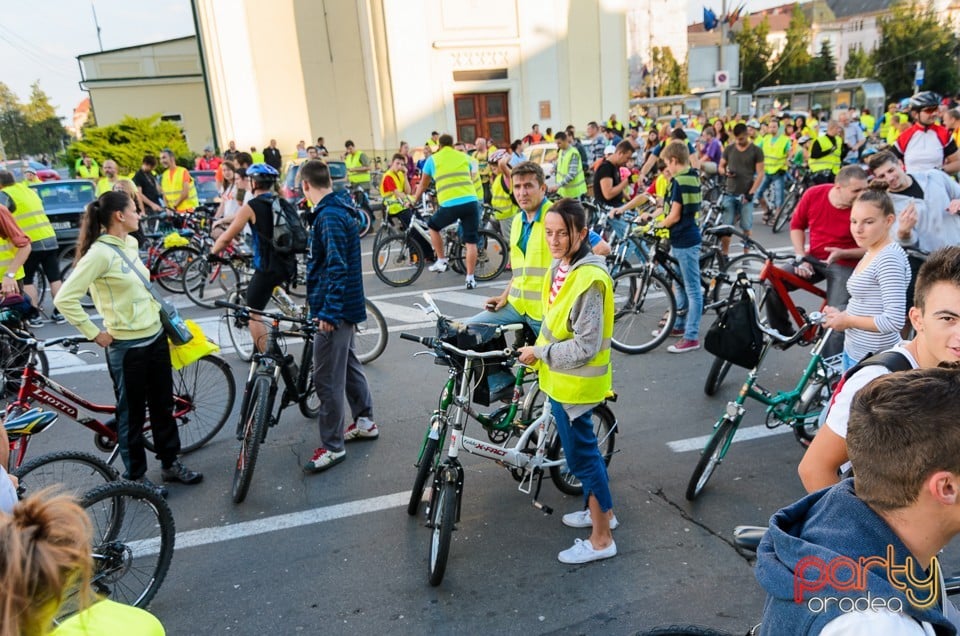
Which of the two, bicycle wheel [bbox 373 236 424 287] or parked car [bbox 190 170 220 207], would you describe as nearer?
bicycle wheel [bbox 373 236 424 287]

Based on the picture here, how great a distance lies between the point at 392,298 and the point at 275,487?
202 inches

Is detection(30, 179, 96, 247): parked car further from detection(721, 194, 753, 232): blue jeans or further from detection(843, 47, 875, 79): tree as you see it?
detection(843, 47, 875, 79): tree

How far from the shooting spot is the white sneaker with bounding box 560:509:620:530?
3.96 metres

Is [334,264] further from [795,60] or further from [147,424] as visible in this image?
[795,60]

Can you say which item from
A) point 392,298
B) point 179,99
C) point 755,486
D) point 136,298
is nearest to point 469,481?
point 755,486

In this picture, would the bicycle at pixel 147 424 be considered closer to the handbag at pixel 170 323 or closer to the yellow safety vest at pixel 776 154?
the handbag at pixel 170 323

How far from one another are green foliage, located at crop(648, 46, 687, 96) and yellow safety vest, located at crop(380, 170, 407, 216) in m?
60.5

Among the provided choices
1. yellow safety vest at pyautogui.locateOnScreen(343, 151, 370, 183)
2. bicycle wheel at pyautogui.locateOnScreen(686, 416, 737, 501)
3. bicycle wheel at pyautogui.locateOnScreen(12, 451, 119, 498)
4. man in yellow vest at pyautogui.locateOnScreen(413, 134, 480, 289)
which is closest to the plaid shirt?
bicycle wheel at pyautogui.locateOnScreen(12, 451, 119, 498)

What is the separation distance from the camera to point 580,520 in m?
3.99

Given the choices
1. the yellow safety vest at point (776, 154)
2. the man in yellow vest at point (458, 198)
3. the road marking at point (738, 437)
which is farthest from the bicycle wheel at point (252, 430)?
the yellow safety vest at point (776, 154)

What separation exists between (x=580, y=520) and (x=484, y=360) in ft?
3.58

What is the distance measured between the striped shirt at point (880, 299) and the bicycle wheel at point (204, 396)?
4.37 m

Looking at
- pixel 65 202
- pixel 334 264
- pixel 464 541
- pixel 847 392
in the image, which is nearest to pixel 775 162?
pixel 334 264

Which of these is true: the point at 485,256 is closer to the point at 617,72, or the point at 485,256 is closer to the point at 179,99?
the point at 617,72
